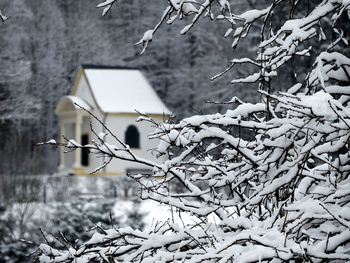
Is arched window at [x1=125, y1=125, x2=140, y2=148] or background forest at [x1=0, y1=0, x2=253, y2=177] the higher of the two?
background forest at [x1=0, y1=0, x2=253, y2=177]

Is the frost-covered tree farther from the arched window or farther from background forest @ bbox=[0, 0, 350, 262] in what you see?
the arched window

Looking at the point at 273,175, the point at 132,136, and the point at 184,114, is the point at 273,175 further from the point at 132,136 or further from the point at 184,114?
the point at 184,114

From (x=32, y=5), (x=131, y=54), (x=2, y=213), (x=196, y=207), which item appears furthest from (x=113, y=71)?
(x=196, y=207)

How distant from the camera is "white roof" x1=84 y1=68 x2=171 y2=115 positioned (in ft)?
109

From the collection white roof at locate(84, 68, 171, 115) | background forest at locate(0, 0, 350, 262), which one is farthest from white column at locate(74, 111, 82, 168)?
background forest at locate(0, 0, 350, 262)

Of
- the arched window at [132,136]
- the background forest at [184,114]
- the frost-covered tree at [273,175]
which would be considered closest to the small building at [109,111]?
the arched window at [132,136]

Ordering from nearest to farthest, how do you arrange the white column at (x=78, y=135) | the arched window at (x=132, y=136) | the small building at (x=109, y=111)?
the white column at (x=78, y=135) → the small building at (x=109, y=111) → the arched window at (x=132, y=136)

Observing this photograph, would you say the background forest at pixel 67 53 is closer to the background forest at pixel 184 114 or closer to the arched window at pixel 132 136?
the background forest at pixel 184 114

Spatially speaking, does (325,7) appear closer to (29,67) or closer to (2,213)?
(2,213)

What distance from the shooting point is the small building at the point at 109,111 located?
3284 centimetres

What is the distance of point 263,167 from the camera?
135 inches

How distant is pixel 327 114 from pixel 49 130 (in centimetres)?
3934

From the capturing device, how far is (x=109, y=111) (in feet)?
107

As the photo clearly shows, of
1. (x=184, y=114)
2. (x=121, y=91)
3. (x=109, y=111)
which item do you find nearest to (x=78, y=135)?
(x=109, y=111)
